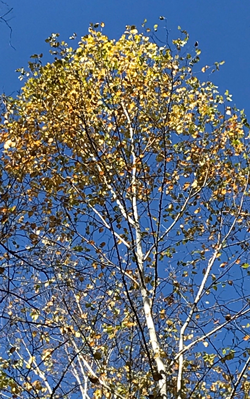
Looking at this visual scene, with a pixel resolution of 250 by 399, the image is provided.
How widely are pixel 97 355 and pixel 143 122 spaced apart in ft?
14.6

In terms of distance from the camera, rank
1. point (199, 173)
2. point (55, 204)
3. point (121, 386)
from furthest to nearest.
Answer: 1. point (199, 173)
2. point (55, 204)
3. point (121, 386)

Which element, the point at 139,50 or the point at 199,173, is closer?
the point at 199,173

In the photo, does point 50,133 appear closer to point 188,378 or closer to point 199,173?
point 199,173

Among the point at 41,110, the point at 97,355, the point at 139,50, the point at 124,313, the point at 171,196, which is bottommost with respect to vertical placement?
the point at 97,355

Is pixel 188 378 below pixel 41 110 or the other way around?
below

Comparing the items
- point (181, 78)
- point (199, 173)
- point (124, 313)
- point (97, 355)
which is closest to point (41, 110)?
point (181, 78)

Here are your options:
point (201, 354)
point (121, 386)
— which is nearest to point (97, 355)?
point (121, 386)

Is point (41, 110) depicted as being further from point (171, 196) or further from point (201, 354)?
point (201, 354)

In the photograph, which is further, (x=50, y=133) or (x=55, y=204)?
(x=50, y=133)

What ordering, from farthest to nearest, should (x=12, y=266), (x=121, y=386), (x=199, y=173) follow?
(x=199, y=173)
(x=121, y=386)
(x=12, y=266)

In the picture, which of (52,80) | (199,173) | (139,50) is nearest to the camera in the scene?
(199,173)

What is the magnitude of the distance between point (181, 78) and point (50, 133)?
2523 mm

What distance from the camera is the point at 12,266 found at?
4.21m

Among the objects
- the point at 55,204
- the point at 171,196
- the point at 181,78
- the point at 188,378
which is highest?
the point at 181,78
